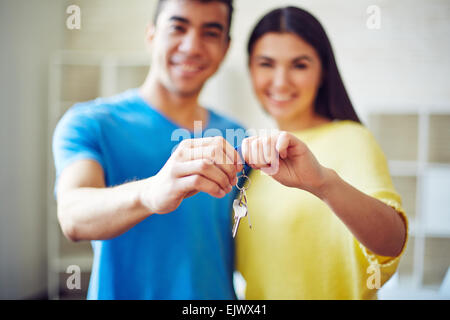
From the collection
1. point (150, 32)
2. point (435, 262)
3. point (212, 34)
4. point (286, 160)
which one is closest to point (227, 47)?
point (212, 34)

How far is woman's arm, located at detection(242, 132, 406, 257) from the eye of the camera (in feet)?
1.20

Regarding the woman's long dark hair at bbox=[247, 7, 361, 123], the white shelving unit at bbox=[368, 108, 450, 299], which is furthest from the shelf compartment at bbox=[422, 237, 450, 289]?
the woman's long dark hair at bbox=[247, 7, 361, 123]

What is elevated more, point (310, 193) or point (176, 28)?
point (176, 28)

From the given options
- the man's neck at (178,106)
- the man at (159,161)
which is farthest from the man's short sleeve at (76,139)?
the man's neck at (178,106)

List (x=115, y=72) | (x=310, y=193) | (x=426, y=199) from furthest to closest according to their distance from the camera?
(x=426, y=199), (x=115, y=72), (x=310, y=193)

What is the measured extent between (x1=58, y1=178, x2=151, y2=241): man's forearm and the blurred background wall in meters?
0.14

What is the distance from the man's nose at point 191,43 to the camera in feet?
1.72

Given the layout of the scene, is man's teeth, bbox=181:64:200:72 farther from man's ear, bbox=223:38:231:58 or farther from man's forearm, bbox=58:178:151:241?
man's forearm, bbox=58:178:151:241

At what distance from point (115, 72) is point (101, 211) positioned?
0.99 ft

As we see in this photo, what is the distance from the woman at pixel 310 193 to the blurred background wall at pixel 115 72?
34 mm

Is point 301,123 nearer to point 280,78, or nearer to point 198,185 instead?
point 280,78

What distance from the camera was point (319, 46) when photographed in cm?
53

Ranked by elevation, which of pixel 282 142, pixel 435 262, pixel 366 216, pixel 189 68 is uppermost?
pixel 189 68
